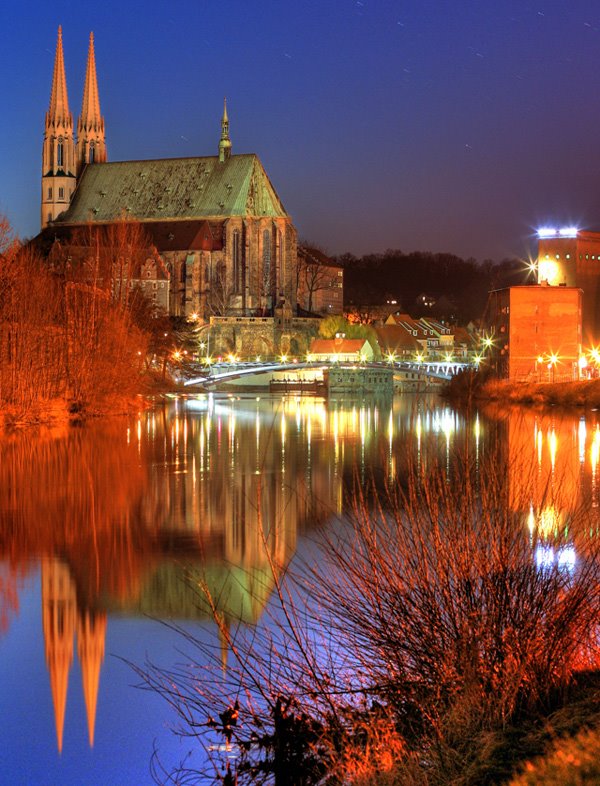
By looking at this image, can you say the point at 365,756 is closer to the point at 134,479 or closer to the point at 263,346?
the point at 134,479

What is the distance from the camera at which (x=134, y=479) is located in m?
24.2

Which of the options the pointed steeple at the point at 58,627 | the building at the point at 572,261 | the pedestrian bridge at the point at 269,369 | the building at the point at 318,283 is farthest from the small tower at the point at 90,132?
the pointed steeple at the point at 58,627

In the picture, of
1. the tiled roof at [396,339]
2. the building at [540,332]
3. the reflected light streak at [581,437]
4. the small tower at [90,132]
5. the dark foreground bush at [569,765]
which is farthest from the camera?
the tiled roof at [396,339]

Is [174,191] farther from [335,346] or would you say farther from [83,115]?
[335,346]

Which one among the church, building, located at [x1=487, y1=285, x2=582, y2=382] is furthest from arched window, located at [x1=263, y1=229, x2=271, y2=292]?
building, located at [x1=487, y1=285, x2=582, y2=382]

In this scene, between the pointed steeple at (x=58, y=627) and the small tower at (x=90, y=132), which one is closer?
the pointed steeple at (x=58, y=627)

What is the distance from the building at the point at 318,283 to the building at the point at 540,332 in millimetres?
48073

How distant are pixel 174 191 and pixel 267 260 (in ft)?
39.5

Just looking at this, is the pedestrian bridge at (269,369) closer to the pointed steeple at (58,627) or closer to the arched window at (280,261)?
the arched window at (280,261)

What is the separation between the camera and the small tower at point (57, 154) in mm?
99000

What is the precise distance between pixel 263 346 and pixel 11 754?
277 ft

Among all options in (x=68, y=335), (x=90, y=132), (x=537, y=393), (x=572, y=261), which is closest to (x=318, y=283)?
(x=90, y=132)

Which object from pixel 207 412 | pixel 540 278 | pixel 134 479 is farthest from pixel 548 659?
pixel 540 278

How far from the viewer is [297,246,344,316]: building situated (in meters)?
111
